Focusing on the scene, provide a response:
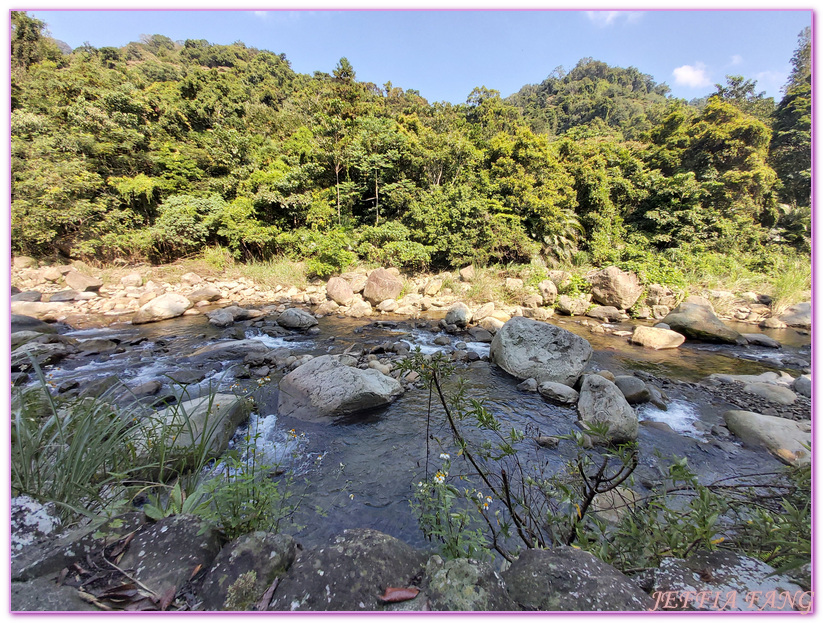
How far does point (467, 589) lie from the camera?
3.69ft

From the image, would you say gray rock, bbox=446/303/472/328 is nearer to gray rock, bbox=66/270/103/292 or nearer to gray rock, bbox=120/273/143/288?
gray rock, bbox=120/273/143/288

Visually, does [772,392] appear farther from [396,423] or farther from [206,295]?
[206,295]

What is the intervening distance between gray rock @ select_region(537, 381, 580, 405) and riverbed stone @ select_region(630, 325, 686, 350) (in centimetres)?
378

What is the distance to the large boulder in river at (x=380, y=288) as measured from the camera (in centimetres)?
1035

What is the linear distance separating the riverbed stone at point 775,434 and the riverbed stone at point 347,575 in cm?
450

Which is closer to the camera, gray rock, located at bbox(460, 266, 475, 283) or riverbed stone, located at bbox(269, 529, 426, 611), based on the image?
riverbed stone, located at bbox(269, 529, 426, 611)

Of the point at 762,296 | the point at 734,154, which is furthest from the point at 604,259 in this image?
the point at 734,154

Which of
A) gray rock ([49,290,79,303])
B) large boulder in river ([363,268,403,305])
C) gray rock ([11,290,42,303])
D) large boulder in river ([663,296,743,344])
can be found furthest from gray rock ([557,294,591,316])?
gray rock ([11,290,42,303])

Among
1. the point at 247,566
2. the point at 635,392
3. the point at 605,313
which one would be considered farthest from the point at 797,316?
the point at 247,566

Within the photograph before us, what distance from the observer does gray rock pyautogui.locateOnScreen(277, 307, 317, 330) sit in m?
8.21

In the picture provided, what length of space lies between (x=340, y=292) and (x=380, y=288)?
1.33 m

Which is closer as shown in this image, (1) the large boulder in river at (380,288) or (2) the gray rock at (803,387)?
(2) the gray rock at (803,387)

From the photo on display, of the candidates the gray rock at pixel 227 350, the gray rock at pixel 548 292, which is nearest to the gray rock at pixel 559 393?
the gray rock at pixel 227 350

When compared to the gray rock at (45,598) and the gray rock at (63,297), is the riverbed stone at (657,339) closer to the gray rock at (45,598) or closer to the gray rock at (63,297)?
the gray rock at (45,598)
